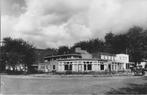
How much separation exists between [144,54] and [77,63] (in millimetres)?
36062

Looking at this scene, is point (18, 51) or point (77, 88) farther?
point (18, 51)

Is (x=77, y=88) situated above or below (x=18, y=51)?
below

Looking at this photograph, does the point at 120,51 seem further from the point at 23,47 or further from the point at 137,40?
the point at 23,47

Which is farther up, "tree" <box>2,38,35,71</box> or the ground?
"tree" <box>2,38,35,71</box>

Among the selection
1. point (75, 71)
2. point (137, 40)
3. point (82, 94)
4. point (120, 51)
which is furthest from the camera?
point (120, 51)

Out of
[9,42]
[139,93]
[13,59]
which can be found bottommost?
[139,93]

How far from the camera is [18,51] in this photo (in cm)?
6256

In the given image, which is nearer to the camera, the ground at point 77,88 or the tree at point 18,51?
the ground at point 77,88

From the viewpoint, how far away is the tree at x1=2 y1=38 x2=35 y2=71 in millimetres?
60250

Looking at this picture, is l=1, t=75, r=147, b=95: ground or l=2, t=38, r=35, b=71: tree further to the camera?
l=2, t=38, r=35, b=71: tree

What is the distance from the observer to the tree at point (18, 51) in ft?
198

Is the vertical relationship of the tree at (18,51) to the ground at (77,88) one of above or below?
above

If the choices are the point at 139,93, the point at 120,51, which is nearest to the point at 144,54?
the point at 120,51

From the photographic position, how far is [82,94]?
53.1 ft
